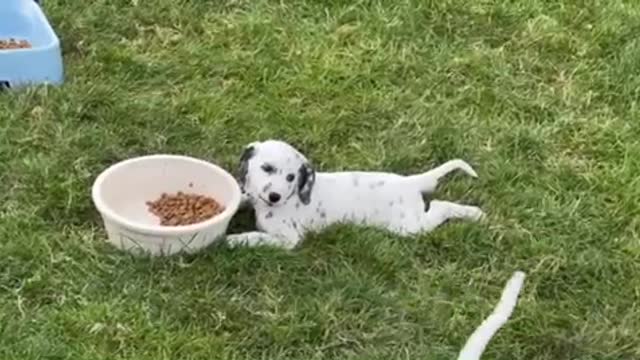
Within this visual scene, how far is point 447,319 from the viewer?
2.86 meters

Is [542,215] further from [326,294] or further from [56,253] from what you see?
[56,253]

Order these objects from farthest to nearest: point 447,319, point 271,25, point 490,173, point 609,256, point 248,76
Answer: point 271,25 → point 248,76 → point 490,173 → point 609,256 → point 447,319

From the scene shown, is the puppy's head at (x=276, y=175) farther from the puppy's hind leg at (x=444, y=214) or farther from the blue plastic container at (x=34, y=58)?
the blue plastic container at (x=34, y=58)

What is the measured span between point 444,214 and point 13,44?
48.1 inches

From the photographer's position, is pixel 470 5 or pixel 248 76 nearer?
pixel 248 76

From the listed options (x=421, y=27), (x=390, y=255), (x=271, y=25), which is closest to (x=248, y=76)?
(x=271, y=25)

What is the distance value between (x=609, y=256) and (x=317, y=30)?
1.20 m

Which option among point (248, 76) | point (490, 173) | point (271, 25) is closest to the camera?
point (490, 173)

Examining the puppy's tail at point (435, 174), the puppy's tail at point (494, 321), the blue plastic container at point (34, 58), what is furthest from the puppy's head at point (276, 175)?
the blue plastic container at point (34, 58)

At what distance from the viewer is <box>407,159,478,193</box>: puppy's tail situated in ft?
10.4

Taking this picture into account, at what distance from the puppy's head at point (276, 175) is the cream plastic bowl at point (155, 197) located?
0.06 m

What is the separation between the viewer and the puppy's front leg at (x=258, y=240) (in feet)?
9.78

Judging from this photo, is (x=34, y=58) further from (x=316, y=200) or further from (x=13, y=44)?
(x=316, y=200)

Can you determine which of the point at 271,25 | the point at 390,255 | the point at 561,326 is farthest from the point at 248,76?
the point at 561,326
